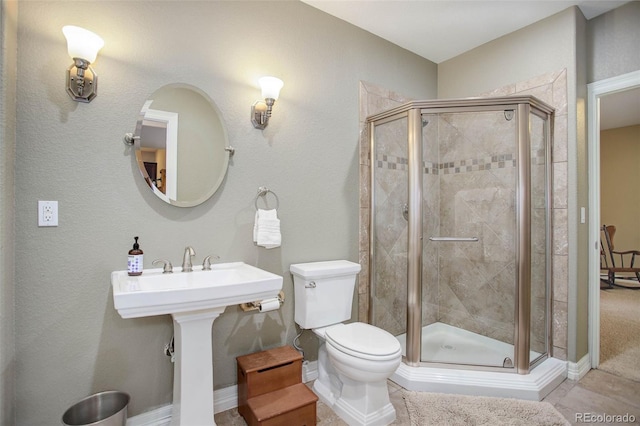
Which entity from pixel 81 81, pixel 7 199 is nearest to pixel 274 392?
pixel 7 199

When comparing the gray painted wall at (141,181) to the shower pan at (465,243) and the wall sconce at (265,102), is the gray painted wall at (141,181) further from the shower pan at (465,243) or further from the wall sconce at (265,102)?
the shower pan at (465,243)

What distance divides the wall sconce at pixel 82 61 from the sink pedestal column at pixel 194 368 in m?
1.16

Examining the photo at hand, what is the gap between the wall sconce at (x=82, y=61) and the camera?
1.45 m

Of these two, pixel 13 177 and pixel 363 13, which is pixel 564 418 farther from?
pixel 13 177

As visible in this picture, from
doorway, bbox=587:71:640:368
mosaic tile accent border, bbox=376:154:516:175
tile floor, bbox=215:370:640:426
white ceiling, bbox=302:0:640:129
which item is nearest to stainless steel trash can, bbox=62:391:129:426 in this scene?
tile floor, bbox=215:370:640:426

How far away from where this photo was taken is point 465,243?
2.70 meters

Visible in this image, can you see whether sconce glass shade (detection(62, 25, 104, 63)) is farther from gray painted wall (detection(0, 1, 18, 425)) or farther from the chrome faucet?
the chrome faucet

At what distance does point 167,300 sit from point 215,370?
847 millimetres

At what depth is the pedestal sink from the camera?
135 centimetres

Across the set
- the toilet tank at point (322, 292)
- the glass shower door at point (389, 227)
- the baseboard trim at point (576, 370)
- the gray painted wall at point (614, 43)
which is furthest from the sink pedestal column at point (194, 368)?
the gray painted wall at point (614, 43)

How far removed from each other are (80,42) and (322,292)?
180cm

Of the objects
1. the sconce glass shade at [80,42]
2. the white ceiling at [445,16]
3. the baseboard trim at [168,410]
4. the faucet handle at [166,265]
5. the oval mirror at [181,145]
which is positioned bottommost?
the baseboard trim at [168,410]

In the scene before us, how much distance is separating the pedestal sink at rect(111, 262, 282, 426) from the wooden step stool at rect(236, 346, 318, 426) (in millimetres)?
244

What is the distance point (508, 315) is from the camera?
2373 mm
